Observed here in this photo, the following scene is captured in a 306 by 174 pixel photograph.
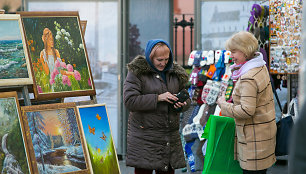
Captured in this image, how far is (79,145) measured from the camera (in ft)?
11.7

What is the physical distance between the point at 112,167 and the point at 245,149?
41.4 inches

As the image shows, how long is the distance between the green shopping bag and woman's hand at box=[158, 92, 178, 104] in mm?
512

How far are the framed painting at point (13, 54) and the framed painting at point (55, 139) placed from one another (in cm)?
23

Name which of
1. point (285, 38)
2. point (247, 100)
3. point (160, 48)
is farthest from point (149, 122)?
point (285, 38)

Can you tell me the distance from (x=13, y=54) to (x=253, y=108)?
1802 millimetres

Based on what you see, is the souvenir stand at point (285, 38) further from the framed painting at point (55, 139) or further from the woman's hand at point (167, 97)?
the framed painting at point (55, 139)

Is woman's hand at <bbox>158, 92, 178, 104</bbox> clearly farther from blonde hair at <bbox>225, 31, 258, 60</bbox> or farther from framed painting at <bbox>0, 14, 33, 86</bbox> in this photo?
framed painting at <bbox>0, 14, 33, 86</bbox>

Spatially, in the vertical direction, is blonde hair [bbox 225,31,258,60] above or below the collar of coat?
above

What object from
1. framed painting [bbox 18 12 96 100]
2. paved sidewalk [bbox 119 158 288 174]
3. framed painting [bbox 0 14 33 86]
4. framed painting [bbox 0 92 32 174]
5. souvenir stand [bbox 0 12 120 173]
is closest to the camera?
framed painting [bbox 0 92 32 174]

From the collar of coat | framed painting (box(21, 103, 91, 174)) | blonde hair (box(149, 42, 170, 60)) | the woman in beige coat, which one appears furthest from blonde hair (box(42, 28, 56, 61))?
the woman in beige coat

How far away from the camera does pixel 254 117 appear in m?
3.85

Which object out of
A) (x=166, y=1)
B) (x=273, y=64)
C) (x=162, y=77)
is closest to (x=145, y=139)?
(x=162, y=77)

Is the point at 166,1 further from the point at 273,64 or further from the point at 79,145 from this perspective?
the point at 79,145

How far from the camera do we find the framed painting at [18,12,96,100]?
3.57 m
